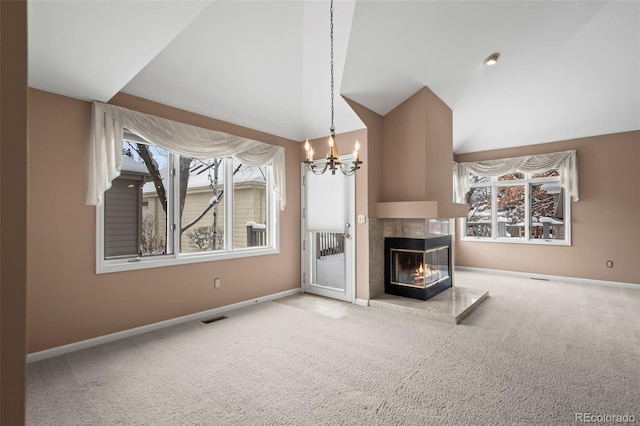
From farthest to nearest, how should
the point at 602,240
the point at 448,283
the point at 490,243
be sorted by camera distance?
1. the point at 490,243
2. the point at 602,240
3. the point at 448,283

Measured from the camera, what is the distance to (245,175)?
4641 millimetres

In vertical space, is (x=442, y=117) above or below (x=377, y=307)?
above

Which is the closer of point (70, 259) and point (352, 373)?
point (352, 373)

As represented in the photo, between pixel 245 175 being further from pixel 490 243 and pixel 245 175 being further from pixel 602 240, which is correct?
pixel 602 240

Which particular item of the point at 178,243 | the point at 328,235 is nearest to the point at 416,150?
the point at 328,235

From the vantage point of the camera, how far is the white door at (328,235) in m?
4.68

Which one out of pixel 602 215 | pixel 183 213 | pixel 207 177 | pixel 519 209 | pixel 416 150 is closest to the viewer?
pixel 183 213

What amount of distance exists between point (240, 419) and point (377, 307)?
2676mm

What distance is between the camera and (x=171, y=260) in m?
3.67

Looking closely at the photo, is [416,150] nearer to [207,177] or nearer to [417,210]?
[417,210]

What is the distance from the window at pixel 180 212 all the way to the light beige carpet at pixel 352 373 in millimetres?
907

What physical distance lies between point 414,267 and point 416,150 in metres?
1.66

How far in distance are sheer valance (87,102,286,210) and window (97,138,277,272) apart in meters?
0.23

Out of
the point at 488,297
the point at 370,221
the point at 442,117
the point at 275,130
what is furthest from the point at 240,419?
the point at 442,117
